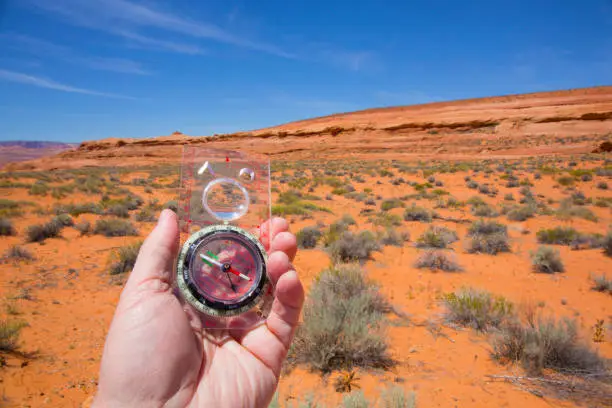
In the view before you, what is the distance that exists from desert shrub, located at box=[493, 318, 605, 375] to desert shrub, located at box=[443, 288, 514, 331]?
586 millimetres

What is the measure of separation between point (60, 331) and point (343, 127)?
197 ft

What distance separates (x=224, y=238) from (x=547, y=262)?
771cm

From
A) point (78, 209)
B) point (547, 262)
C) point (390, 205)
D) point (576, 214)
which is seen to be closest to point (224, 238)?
point (547, 262)

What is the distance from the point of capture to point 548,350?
3986 millimetres

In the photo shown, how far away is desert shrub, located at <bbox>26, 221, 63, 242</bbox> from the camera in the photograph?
9273mm

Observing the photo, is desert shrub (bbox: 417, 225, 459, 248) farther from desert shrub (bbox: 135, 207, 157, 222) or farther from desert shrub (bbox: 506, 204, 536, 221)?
desert shrub (bbox: 135, 207, 157, 222)

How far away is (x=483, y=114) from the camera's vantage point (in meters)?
58.8

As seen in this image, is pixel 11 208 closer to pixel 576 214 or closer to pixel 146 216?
pixel 146 216

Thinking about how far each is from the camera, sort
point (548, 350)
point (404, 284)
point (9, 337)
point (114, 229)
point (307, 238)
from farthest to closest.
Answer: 1. point (114, 229)
2. point (307, 238)
3. point (404, 284)
4. point (9, 337)
5. point (548, 350)

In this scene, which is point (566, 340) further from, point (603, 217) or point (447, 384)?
point (603, 217)

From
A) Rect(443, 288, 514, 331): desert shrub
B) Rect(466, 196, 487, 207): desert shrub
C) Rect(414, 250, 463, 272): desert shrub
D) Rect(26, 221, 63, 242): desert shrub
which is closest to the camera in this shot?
Rect(443, 288, 514, 331): desert shrub

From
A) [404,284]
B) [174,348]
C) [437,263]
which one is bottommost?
[404,284]

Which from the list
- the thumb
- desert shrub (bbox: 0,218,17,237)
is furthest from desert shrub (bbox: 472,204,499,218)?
desert shrub (bbox: 0,218,17,237)

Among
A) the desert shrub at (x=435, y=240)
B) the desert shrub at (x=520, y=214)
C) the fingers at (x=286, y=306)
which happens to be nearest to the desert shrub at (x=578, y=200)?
the desert shrub at (x=520, y=214)
